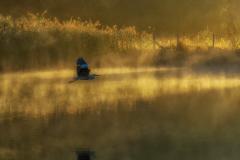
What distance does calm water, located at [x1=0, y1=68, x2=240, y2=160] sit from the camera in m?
17.8

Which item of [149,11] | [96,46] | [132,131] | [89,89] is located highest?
[149,11]

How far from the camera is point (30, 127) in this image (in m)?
21.3

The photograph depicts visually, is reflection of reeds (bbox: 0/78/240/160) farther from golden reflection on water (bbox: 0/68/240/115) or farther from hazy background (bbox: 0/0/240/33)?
hazy background (bbox: 0/0/240/33)

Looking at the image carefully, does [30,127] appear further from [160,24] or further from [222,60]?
[160,24]

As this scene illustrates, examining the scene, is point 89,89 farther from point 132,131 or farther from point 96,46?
point 96,46

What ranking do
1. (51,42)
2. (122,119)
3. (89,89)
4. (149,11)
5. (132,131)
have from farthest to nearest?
(149,11)
(51,42)
(89,89)
(122,119)
(132,131)

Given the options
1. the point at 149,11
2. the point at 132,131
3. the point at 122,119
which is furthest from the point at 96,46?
the point at 132,131

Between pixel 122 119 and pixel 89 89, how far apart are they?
10671mm

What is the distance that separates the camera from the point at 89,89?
33.3 m

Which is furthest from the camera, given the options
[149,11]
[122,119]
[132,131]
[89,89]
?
[149,11]

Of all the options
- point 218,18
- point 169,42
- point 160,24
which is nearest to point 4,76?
point 169,42

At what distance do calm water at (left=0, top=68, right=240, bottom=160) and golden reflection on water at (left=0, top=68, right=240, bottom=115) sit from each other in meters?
0.04

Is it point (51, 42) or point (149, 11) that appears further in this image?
point (149, 11)

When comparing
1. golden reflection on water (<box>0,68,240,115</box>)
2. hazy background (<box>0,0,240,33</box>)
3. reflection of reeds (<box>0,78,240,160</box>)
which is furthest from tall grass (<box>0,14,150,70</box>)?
reflection of reeds (<box>0,78,240,160</box>)
